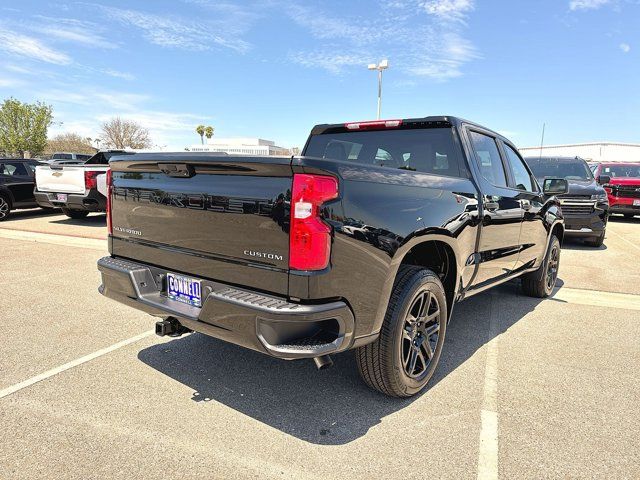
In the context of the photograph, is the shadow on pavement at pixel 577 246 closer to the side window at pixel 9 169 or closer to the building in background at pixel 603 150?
the side window at pixel 9 169

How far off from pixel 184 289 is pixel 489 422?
2.01 meters

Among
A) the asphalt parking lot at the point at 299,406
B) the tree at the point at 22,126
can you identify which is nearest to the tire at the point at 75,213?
the asphalt parking lot at the point at 299,406

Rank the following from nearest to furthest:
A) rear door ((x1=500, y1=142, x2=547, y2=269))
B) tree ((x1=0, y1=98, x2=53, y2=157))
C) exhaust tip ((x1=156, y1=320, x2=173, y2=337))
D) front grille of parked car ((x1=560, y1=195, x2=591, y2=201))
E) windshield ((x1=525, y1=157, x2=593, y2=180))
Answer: exhaust tip ((x1=156, y1=320, x2=173, y2=337))
rear door ((x1=500, y1=142, x2=547, y2=269))
front grille of parked car ((x1=560, y1=195, x2=591, y2=201))
windshield ((x1=525, y1=157, x2=593, y2=180))
tree ((x1=0, y1=98, x2=53, y2=157))

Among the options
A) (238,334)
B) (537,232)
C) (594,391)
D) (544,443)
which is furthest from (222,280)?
(537,232)

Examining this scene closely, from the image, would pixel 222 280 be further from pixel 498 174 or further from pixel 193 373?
pixel 498 174

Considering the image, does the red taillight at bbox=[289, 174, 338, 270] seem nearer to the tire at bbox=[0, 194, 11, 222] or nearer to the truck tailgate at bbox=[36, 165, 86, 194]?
the truck tailgate at bbox=[36, 165, 86, 194]

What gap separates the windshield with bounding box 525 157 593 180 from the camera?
9.97 m

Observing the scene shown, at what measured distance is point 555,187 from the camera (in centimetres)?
498

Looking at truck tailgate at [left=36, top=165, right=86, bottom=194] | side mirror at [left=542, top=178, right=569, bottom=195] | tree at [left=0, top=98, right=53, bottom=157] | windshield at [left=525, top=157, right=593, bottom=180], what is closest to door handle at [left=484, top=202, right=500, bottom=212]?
side mirror at [left=542, top=178, right=569, bottom=195]

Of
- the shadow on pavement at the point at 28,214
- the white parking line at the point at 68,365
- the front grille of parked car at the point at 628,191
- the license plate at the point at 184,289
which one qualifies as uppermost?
the front grille of parked car at the point at 628,191

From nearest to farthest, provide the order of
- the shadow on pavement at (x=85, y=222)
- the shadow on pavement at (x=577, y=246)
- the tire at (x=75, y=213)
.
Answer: the shadow on pavement at (x=577, y=246) < the shadow on pavement at (x=85, y=222) < the tire at (x=75, y=213)

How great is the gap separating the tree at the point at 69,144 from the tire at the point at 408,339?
6987 cm

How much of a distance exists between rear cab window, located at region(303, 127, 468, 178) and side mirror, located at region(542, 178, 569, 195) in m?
2.12

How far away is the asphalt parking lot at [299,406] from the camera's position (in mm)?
2219
